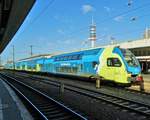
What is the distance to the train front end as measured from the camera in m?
23.9

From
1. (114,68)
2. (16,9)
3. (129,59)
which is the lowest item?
(114,68)

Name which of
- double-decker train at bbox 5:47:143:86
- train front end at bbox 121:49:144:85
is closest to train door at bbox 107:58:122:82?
double-decker train at bbox 5:47:143:86

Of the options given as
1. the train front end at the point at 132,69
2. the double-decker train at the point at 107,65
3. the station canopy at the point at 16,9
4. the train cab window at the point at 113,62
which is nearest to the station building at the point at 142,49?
the double-decker train at the point at 107,65

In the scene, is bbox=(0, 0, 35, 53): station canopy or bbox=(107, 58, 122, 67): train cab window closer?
bbox=(0, 0, 35, 53): station canopy

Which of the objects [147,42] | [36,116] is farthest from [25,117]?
[147,42]

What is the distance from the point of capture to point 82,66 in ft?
104

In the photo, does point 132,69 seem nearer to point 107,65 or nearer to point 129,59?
point 129,59

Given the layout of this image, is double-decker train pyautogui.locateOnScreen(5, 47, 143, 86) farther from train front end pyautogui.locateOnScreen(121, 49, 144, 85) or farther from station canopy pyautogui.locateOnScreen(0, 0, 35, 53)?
station canopy pyautogui.locateOnScreen(0, 0, 35, 53)

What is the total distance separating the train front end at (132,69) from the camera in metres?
23.9

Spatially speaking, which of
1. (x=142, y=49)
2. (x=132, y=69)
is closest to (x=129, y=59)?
(x=132, y=69)

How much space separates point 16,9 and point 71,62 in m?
17.7

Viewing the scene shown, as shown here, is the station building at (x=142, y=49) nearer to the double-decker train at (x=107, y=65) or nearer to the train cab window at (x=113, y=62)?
the double-decker train at (x=107, y=65)

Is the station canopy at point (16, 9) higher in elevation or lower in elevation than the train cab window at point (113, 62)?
higher

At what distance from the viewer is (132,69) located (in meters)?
24.2
